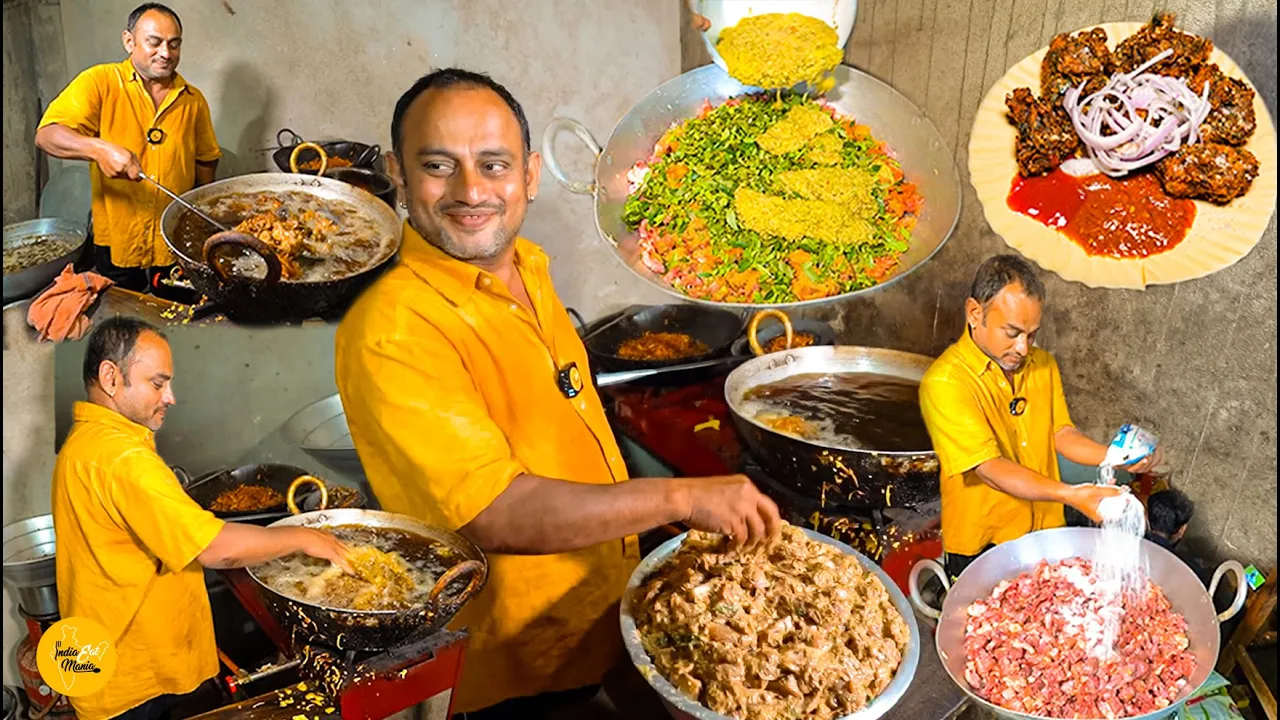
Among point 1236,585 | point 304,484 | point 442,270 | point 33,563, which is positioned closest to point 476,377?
point 442,270

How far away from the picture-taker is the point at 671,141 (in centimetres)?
264

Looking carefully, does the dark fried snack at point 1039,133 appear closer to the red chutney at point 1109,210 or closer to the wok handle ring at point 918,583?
the red chutney at point 1109,210

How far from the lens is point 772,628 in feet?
8.37

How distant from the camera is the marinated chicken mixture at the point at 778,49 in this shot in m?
2.54

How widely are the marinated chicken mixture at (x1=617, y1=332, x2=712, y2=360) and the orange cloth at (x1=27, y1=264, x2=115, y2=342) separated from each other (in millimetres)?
1310

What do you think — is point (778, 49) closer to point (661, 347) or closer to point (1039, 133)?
point (1039, 133)

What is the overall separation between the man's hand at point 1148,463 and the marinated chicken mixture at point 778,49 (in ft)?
4.19

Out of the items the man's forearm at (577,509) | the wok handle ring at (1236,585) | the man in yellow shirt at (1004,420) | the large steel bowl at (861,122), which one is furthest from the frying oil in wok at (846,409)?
the wok handle ring at (1236,585)

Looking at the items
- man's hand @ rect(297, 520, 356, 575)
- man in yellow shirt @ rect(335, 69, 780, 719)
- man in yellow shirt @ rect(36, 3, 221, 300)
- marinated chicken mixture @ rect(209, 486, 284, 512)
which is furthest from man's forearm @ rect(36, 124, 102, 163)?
man's hand @ rect(297, 520, 356, 575)

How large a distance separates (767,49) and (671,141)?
0.34 metres

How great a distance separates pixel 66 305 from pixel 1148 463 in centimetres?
268

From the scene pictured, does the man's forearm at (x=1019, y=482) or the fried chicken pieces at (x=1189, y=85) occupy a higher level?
the fried chicken pieces at (x=1189, y=85)

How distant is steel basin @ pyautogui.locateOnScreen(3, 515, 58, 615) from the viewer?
243 centimetres

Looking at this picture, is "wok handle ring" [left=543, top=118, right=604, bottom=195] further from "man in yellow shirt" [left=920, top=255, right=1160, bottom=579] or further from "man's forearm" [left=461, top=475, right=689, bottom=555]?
"man in yellow shirt" [left=920, top=255, right=1160, bottom=579]
